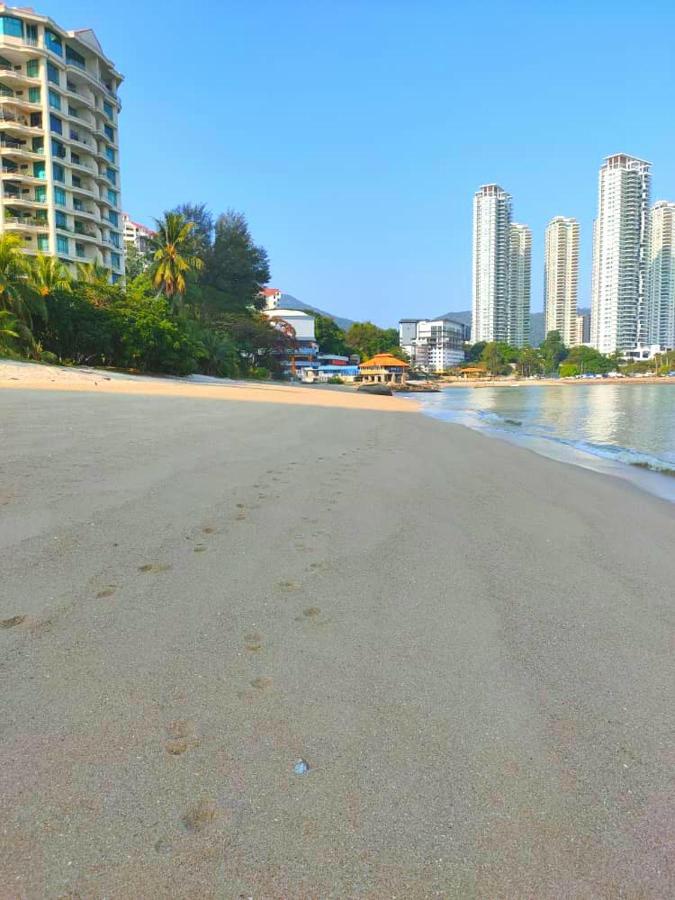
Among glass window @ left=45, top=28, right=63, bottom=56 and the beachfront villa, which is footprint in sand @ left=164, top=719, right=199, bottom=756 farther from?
the beachfront villa

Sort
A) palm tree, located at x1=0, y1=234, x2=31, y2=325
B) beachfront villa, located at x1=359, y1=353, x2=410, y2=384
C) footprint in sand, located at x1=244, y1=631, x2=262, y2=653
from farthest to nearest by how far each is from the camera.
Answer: beachfront villa, located at x1=359, y1=353, x2=410, y2=384 < palm tree, located at x1=0, y1=234, x2=31, y2=325 < footprint in sand, located at x1=244, y1=631, x2=262, y2=653

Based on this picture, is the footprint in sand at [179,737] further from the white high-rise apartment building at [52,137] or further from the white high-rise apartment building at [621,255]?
the white high-rise apartment building at [621,255]

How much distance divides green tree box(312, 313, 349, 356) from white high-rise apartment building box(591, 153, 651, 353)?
10169 centimetres

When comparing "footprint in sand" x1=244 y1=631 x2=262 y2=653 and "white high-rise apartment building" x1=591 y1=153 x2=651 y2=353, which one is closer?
"footprint in sand" x1=244 y1=631 x2=262 y2=653

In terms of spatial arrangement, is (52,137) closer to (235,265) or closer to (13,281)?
(235,265)

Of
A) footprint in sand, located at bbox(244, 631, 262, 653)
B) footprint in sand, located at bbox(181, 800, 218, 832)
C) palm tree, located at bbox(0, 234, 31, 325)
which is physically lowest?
footprint in sand, located at bbox(181, 800, 218, 832)

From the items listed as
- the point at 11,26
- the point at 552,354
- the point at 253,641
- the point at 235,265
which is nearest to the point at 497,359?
the point at 552,354

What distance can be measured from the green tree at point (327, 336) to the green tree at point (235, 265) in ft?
125

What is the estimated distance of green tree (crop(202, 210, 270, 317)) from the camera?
7156 cm

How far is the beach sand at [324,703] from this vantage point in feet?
5.21

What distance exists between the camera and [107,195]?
68.1m

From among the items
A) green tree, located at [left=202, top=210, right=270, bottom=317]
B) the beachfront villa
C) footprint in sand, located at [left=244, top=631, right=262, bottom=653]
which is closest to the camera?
footprint in sand, located at [left=244, top=631, right=262, bottom=653]

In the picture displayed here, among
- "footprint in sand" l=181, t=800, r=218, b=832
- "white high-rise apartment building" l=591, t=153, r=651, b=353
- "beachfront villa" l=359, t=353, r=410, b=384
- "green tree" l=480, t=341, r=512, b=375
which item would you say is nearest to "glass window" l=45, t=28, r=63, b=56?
"beachfront villa" l=359, t=353, r=410, b=384

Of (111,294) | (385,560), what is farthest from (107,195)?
(385,560)
